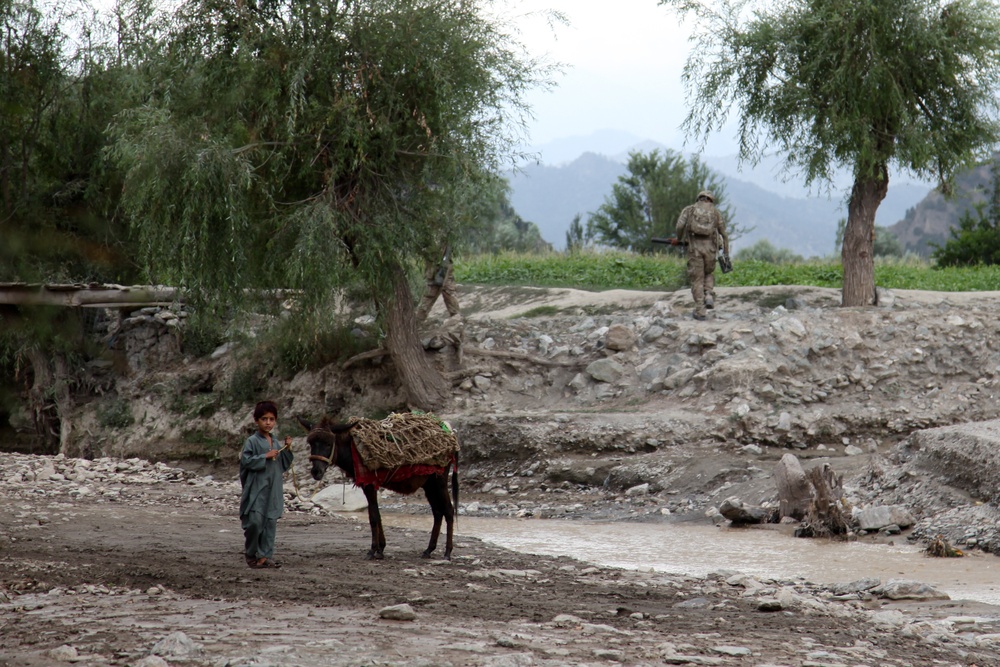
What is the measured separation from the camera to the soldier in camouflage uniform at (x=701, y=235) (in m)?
19.5

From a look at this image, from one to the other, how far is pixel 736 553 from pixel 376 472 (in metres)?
4.18

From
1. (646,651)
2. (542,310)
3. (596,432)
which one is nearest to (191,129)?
(596,432)

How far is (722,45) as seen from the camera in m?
20.5

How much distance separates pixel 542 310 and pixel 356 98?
775 cm

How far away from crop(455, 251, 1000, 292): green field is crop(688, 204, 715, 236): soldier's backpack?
5.33 meters

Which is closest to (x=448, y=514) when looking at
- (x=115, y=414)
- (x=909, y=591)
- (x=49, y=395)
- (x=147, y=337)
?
(x=909, y=591)

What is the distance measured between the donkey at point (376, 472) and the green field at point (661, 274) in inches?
583

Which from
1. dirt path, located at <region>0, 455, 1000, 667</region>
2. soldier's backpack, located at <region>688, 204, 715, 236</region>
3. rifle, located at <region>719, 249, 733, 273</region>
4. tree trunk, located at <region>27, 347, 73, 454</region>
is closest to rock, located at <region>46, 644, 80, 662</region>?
dirt path, located at <region>0, 455, 1000, 667</region>

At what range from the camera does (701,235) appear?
19484 mm

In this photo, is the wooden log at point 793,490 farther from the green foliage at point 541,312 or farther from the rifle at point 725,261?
the green foliage at point 541,312

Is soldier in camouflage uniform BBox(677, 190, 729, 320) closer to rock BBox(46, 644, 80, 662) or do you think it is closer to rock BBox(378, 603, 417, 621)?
rock BBox(378, 603, 417, 621)

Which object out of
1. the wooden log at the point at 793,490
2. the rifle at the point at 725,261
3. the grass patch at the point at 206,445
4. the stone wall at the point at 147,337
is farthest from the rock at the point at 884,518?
the stone wall at the point at 147,337

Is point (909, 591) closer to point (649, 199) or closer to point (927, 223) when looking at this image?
point (649, 199)

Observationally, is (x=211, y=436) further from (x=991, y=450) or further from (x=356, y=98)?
(x=991, y=450)
